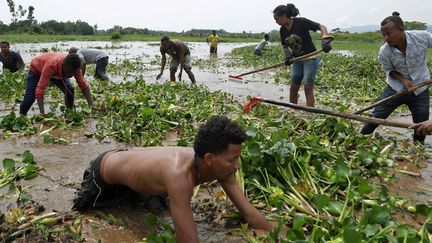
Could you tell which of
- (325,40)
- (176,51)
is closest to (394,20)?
(325,40)

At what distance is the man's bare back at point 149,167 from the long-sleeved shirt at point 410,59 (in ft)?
9.68

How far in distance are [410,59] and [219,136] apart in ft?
10.00

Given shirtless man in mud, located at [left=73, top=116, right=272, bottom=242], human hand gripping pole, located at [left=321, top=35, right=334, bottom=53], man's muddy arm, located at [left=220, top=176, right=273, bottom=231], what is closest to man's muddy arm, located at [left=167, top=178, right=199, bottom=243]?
shirtless man in mud, located at [left=73, top=116, right=272, bottom=242]

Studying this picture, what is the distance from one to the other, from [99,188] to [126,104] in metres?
3.28

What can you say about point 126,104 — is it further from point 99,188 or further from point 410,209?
point 410,209

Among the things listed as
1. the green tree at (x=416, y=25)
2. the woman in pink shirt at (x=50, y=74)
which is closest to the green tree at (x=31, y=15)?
the green tree at (x=416, y=25)

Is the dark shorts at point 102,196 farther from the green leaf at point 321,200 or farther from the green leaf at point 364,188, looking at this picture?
the green leaf at point 364,188

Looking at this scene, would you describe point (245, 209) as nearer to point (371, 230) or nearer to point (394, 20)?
point (371, 230)

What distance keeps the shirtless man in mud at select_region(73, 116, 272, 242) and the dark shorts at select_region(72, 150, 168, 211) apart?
1.2 inches

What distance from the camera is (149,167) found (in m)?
2.53

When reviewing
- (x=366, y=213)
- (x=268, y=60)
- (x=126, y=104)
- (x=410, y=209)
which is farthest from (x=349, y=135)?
(x=268, y=60)

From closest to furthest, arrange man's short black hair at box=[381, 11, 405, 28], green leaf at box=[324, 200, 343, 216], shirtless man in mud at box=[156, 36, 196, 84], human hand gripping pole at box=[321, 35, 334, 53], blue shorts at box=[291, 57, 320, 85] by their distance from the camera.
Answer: green leaf at box=[324, 200, 343, 216]
man's short black hair at box=[381, 11, 405, 28]
human hand gripping pole at box=[321, 35, 334, 53]
blue shorts at box=[291, 57, 320, 85]
shirtless man in mud at box=[156, 36, 196, 84]

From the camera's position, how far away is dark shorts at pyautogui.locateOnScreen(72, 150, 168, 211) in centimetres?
299

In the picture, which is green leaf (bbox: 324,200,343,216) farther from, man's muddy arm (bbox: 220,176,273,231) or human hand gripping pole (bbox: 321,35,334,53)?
human hand gripping pole (bbox: 321,35,334,53)
